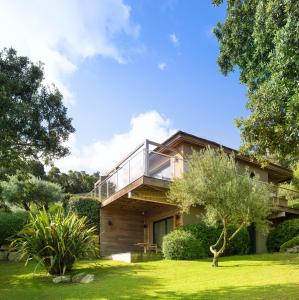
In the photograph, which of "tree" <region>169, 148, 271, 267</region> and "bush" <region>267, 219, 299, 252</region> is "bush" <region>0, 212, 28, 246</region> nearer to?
"tree" <region>169, 148, 271, 267</region>

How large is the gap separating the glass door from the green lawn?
18.8ft

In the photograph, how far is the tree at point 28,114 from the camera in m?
13.9

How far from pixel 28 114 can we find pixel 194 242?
10011mm

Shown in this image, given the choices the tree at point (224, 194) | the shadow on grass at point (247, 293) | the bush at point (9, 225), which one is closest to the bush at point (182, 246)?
the tree at point (224, 194)

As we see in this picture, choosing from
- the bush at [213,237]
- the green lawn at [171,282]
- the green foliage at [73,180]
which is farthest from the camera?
the green foliage at [73,180]

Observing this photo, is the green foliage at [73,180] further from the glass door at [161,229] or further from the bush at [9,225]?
the bush at [9,225]

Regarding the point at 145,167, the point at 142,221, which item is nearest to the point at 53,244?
the point at 145,167

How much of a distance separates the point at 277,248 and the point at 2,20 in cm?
1928

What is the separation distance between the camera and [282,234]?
24.2m

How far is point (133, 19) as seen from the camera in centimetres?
1488

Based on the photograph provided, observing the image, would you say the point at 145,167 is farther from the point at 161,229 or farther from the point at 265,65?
the point at 265,65

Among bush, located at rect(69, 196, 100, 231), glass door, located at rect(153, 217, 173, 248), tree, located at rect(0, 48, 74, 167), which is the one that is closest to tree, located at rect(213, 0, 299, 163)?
tree, located at rect(0, 48, 74, 167)

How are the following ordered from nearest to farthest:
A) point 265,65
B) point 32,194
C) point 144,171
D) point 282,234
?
point 265,65 < point 144,171 < point 282,234 < point 32,194

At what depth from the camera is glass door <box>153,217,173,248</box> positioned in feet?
77.7
